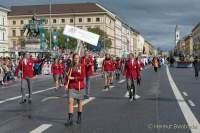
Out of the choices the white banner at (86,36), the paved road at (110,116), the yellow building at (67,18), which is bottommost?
the paved road at (110,116)

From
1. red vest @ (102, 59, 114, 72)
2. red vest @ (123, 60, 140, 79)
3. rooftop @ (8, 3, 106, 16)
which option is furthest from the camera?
rooftop @ (8, 3, 106, 16)

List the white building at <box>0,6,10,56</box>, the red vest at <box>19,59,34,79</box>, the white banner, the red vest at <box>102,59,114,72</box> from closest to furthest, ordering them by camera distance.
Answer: the white banner → the red vest at <box>19,59,34,79</box> → the red vest at <box>102,59,114,72</box> → the white building at <box>0,6,10,56</box>

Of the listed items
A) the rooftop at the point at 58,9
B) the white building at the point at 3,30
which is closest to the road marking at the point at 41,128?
the white building at the point at 3,30

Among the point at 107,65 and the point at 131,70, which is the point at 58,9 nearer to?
the point at 107,65

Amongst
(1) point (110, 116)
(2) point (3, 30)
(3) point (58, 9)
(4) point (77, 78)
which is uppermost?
(3) point (58, 9)

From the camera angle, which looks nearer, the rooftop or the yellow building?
the yellow building

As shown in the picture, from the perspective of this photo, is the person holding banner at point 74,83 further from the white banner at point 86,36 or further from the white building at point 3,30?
the white building at point 3,30

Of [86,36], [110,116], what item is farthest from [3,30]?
[110,116]

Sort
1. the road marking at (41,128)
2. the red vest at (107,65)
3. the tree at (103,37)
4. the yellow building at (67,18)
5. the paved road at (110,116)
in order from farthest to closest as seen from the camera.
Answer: the yellow building at (67,18) → the tree at (103,37) → the red vest at (107,65) → the paved road at (110,116) → the road marking at (41,128)

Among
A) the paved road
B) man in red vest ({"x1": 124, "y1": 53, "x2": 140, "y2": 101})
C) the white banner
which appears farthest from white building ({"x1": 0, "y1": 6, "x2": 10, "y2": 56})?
the white banner

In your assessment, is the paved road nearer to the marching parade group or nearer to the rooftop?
the marching parade group

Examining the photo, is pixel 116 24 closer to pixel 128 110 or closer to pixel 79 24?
pixel 79 24

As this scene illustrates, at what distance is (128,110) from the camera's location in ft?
50.6

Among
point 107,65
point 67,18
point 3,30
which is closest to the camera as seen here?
point 107,65
